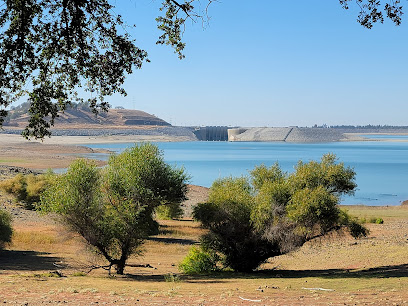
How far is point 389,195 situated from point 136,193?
62.6 m

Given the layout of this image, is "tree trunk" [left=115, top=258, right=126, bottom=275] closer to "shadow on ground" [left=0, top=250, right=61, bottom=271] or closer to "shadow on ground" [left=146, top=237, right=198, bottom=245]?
"shadow on ground" [left=0, top=250, right=61, bottom=271]

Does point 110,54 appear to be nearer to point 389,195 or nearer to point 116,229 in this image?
point 116,229

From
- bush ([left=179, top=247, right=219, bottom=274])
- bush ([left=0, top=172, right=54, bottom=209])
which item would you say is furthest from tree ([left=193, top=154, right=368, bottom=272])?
bush ([left=0, top=172, right=54, bottom=209])

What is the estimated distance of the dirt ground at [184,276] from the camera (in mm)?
13781

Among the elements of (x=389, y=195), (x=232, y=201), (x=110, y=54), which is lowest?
(x=389, y=195)

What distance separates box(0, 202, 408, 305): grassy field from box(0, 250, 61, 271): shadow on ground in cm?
4

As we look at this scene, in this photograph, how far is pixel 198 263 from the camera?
951 inches

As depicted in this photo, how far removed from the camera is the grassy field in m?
13.9

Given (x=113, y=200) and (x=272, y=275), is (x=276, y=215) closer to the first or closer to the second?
(x=272, y=275)

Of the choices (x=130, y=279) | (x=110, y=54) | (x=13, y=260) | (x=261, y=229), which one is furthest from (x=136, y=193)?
(x=110, y=54)

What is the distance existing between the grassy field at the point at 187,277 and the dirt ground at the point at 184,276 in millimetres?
24

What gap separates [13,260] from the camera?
26.8 meters

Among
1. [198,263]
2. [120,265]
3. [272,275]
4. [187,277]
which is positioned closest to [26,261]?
[120,265]

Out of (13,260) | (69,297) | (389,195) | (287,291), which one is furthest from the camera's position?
(389,195)
